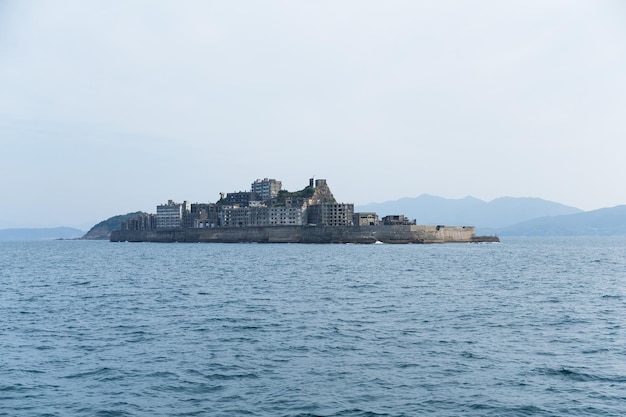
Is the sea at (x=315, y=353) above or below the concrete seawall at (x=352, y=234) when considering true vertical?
below

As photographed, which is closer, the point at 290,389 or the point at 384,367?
the point at 290,389

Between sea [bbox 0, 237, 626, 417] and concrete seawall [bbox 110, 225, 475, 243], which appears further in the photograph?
concrete seawall [bbox 110, 225, 475, 243]

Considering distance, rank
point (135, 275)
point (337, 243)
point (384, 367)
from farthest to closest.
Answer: point (337, 243) < point (135, 275) < point (384, 367)

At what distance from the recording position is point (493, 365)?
76.5 feet

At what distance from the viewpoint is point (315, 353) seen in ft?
83.5

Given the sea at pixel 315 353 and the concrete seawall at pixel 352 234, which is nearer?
the sea at pixel 315 353

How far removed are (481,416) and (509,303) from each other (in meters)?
25.2

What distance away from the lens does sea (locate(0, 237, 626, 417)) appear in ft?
62.4

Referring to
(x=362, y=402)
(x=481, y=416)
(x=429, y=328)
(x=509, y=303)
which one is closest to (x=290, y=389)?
(x=362, y=402)

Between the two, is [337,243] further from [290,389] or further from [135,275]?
[290,389]

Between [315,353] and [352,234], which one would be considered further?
[352,234]

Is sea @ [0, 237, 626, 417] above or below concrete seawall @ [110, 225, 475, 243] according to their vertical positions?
below

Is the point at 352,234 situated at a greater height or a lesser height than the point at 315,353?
greater

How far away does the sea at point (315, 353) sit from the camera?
1903 cm
